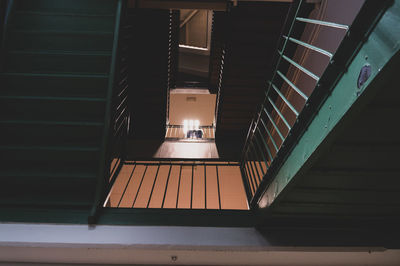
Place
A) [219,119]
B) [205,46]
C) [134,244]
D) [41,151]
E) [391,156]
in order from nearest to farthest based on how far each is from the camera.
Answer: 1. [391,156]
2. [134,244]
3. [41,151]
4. [219,119]
5. [205,46]

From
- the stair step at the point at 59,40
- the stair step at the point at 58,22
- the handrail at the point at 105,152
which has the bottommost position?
the handrail at the point at 105,152

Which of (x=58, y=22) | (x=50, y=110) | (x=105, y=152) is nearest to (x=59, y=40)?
(x=58, y=22)

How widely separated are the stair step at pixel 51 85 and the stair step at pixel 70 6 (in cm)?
97

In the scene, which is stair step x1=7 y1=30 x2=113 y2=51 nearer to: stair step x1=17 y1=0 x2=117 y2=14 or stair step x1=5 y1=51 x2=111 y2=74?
stair step x1=5 y1=51 x2=111 y2=74

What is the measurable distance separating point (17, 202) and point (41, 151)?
1.65 feet

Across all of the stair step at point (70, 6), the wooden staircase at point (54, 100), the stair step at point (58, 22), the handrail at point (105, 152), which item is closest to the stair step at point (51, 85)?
the wooden staircase at point (54, 100)

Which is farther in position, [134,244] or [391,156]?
[134,244]

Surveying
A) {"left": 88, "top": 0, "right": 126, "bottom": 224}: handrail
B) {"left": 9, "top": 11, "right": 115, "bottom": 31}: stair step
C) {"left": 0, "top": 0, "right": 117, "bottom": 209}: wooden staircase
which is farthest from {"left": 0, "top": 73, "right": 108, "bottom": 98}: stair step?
{"left": 9, "top": 11, "right": 115, "bottom": 31}: stair step

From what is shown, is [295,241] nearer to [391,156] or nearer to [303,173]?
[303,173]

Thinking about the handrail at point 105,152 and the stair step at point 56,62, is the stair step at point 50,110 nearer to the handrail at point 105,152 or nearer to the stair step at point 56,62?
the handrail at point 105,152

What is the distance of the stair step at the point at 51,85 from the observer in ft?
8.46

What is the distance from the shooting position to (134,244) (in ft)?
6.24

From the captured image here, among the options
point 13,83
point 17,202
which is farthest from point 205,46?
point 17,202

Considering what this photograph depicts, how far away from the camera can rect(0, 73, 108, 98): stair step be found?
2.58 metres
